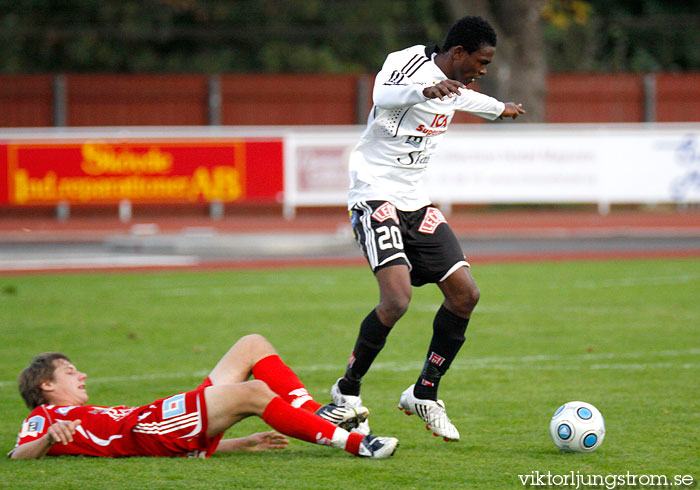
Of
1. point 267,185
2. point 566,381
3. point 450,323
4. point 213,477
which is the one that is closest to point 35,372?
point 213,477

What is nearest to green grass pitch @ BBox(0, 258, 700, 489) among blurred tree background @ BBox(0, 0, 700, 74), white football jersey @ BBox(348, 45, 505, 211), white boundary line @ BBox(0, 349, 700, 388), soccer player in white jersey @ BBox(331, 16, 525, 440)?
white boundary line @ BBox(0, 349, 700, 388)

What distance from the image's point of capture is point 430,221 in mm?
6320

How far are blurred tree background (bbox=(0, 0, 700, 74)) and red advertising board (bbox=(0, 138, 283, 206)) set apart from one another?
1100cm

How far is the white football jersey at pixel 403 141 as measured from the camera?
20.4 feet

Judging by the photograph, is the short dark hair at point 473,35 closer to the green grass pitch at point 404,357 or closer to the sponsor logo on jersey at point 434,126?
the sponsor logo on jersey at point 434,126

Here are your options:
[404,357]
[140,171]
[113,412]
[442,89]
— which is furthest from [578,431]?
[140,171]

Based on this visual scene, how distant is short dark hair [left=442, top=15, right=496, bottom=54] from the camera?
6125 mm

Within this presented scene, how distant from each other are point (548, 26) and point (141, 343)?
1162 inches

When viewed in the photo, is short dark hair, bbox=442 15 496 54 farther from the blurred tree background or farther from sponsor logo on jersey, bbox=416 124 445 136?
the blurred tree background

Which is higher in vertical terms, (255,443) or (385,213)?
(385,213)

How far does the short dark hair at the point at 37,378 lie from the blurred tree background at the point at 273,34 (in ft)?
86.8

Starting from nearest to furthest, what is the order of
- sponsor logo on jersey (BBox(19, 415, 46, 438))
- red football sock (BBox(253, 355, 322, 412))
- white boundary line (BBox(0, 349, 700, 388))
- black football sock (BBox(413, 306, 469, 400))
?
1. sponsor logo on jersey (BBox(19, 415, 46, 438))
2. red football sock (BBox(253, 355, 322, 412))
3. black football sock (BBox(413, 306, 469, 400))
4. white boundary line (BBox(0, 349, 700, 388))

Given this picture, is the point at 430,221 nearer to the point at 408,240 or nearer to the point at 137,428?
the point at 408,240

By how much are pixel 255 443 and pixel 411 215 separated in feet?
5.33
